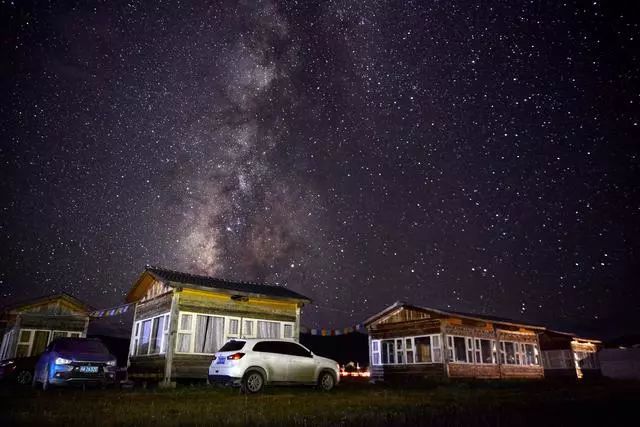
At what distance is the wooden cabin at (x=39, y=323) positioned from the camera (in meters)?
26.8

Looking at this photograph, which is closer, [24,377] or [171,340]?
[171,340]

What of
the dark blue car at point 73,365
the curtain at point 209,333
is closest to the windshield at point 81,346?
the dark blue car at point 73,365

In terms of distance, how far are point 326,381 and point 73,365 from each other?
863 centimetres

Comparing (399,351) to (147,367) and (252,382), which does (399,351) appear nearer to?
(147,367)

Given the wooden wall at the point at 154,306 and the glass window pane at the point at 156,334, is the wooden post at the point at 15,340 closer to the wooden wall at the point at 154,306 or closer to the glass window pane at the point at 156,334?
the wooden wall at the point at 154,306

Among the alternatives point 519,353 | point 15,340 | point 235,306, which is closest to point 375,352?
point 519,353

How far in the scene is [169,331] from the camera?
1803 cm

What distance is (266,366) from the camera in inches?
559

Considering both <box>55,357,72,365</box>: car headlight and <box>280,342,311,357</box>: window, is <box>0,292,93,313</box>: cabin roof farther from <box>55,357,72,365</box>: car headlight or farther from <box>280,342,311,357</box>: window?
<box>280,342,311,357</box>: window

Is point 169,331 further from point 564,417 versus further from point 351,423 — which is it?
point 564,417

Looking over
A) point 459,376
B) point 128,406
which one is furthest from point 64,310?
point 459,376

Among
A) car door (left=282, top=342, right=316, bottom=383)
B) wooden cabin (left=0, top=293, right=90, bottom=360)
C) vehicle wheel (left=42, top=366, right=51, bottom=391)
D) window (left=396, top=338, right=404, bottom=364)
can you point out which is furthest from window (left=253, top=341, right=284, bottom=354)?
wooden cabin (left=0, top=293, right=90, bottom=360)

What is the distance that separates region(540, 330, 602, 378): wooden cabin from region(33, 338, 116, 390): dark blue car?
3582 centimetres

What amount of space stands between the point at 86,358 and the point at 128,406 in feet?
20.1
